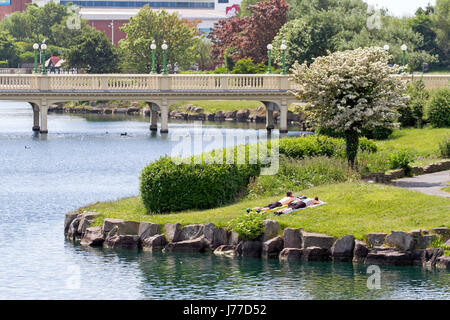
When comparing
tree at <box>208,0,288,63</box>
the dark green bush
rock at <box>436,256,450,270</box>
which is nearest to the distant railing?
tree at <box>208,0,288,63</box>

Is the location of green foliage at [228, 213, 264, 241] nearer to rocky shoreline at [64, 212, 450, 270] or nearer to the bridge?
rocky shoreline at [64, 212, 450, 270]

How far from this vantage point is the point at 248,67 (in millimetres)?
101375

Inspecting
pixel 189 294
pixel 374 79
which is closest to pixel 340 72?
pixel 374 79

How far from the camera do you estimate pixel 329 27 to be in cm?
9781

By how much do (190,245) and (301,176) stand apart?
23.4 feet

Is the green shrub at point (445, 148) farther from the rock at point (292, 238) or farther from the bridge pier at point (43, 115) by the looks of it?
the bridge pier at point (43, 115)

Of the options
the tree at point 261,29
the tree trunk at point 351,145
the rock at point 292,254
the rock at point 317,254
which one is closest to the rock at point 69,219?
the rock at point 292,254

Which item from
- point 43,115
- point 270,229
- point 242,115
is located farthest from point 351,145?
point 242,115

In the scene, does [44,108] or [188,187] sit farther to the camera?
[44,108]

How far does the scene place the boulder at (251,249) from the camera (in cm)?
2866

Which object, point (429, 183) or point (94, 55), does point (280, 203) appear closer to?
point (429, 183)

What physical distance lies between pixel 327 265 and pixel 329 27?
7252cm

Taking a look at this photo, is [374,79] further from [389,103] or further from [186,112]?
[186,112]

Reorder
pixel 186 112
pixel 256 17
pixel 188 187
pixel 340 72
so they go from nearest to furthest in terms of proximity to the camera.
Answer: pixel 188 187
pixel 340 72
pixel 186 112
pixel 256 17
